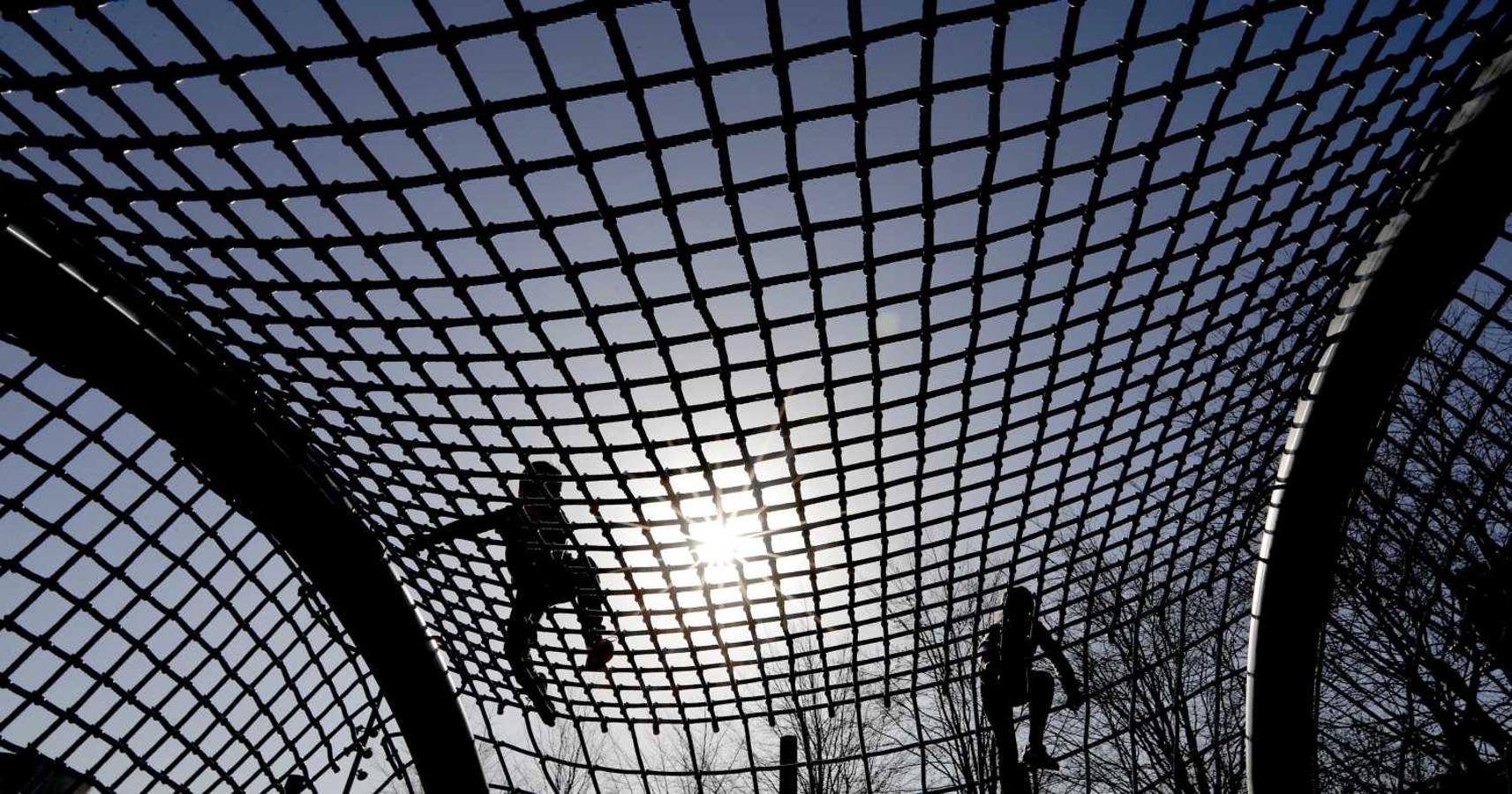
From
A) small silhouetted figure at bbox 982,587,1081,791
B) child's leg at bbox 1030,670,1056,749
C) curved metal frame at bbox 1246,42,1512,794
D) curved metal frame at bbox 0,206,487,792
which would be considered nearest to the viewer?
curved metal frame at bbox 0,206,487,792

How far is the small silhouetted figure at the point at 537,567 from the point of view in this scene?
22.0ft

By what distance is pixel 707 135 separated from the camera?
4.29m

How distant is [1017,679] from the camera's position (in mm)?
6492

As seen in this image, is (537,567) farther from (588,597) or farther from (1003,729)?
(1003,729)

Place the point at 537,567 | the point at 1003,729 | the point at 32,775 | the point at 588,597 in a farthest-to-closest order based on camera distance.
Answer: the point at 588,597 < the point at 32,775 < the point at 537,567 < the point at 1003,729

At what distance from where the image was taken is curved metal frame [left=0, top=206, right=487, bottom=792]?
458 cm

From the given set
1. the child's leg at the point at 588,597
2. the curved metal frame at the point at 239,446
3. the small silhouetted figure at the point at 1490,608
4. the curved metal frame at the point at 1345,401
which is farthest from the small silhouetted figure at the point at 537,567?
the small silhouetted figure at the point at 1490,608

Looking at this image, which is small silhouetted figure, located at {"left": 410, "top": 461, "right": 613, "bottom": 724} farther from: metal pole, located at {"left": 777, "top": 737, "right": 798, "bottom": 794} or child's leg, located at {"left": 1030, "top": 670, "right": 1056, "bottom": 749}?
child's leg, located at {"left": 1030, "top": 670, "right": 1056, "bottom": 749}

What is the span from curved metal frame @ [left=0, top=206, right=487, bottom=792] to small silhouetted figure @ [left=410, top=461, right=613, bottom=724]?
0.69 m

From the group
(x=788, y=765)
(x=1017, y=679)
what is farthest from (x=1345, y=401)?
A: (x=788, y=765)

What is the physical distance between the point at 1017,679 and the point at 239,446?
6.16 m

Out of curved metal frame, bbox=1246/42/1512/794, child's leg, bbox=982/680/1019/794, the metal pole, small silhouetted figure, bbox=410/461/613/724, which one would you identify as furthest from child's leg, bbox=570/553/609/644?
Answer: curved metal frame, bbox=1246/42/1512/794

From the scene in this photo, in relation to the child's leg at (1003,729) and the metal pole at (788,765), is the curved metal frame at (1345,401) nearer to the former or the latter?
the child's leg at (1003,729)

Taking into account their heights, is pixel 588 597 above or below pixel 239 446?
below
